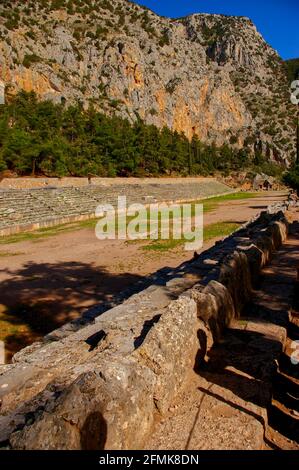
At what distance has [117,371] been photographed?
9.37ft

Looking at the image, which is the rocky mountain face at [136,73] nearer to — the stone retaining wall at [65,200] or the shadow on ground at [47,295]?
the stone retaining wall at [65,200]

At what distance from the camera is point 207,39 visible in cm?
16075

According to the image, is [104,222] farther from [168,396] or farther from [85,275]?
[168,396]

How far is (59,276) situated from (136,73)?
9089cm

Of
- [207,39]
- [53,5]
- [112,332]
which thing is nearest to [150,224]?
[112,332]

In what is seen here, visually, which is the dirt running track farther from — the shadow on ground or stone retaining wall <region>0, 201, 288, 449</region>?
stone retaining wall <region>0, 201, 288, 449</region>

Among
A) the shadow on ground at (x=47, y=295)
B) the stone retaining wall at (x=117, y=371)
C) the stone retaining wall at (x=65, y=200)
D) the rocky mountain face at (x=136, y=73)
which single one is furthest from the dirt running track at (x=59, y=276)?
the rocky mountain face at (x=136, y=73)

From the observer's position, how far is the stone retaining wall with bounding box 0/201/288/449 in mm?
2426

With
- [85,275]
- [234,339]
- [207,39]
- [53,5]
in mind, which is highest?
[207,39]

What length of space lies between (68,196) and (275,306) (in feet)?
89.2

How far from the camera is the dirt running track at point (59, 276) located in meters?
7.83

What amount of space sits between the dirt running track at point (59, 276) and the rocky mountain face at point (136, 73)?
52434 millimetres

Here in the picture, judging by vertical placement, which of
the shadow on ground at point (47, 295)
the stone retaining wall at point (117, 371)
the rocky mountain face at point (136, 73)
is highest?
the rocky mountain face at point (136, 73)
